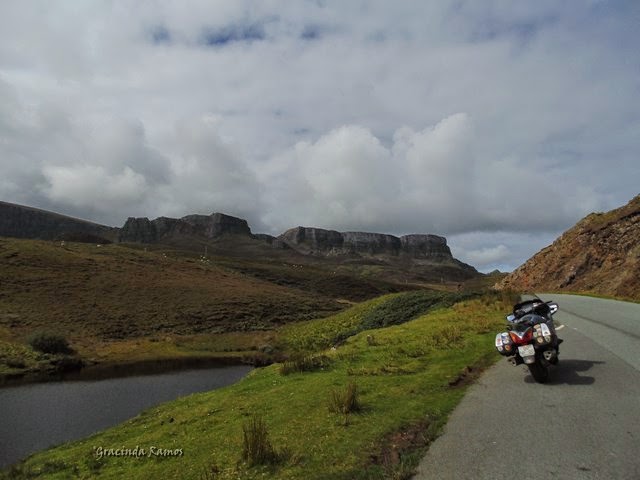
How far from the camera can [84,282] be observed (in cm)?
7988

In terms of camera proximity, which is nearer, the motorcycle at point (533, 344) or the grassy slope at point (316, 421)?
the grassy slope at point (316, 421)

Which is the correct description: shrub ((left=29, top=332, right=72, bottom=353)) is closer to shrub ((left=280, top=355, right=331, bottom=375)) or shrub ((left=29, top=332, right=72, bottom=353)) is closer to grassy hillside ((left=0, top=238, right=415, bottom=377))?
grassy hillside ((left=0, top=238, right=415, bottom=377))

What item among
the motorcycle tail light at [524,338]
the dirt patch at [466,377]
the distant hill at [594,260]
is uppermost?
the distant hill at [594,260]

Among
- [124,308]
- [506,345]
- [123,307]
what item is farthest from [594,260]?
[123,307]

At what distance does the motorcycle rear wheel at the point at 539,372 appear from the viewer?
12.0 meters

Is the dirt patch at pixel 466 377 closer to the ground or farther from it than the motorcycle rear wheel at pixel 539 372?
closer to the ground

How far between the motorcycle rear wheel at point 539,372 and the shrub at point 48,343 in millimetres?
50947

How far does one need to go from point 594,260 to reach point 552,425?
155 ft

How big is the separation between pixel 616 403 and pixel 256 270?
168m

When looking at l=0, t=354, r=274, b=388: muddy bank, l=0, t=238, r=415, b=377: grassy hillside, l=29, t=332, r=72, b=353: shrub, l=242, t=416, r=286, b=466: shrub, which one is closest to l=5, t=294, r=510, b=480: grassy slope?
l=242, t=416, r=286, b=466: shrub

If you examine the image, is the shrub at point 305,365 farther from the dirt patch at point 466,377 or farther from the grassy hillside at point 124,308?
the grassy hillside at point 124,308

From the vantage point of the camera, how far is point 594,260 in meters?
49.1

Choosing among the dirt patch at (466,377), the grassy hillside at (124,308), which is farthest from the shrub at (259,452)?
the grassy hillside at (124,308)

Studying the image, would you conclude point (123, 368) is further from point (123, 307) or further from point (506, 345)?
point (506, 345)
